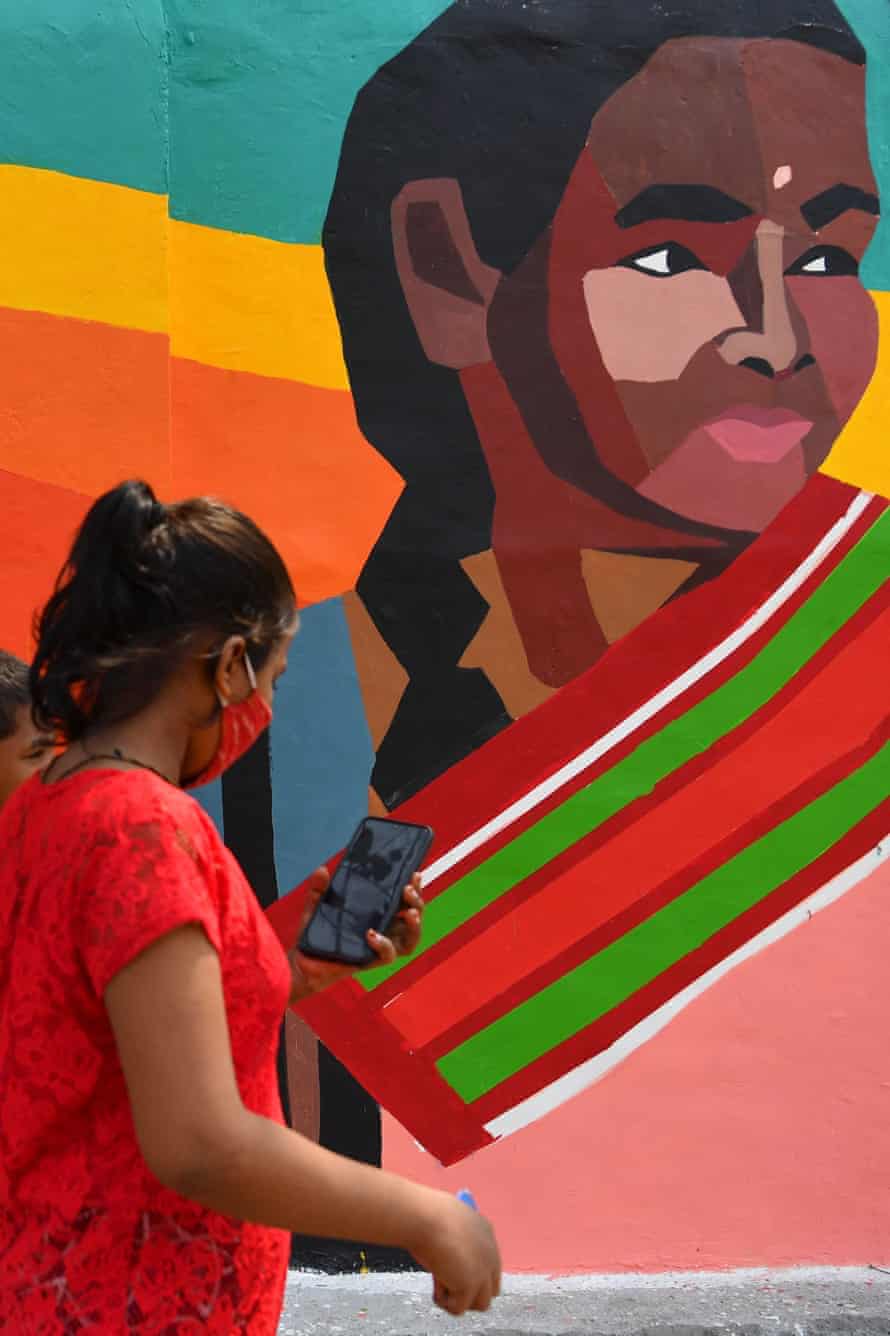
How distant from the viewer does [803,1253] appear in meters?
3.45

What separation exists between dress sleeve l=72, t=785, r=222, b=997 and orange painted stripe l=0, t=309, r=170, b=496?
2.33 metres

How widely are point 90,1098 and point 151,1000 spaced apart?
149mm

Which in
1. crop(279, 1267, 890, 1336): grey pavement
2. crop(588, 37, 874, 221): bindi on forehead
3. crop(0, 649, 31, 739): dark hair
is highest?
crop(588, 37, 874, 221): bindi on forehead

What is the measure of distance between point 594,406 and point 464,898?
50.2 inches

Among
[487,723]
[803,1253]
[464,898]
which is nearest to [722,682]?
[487,723]

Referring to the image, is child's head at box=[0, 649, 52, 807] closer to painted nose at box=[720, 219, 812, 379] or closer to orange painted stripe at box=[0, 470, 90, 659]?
orange painted stripe at box=[0, 470, 90, 659]

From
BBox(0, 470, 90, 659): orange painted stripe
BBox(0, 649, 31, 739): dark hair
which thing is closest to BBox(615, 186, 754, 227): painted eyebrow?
BBox(0, 470, 90, 659): orange painted stripe

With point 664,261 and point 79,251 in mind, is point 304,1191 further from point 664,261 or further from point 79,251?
point 664,261

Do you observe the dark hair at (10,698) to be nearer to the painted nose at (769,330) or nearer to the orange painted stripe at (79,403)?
the orange painted stripe at (79,403)

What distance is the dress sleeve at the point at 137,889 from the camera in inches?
45.5

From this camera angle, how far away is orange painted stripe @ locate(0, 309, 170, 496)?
3410mm

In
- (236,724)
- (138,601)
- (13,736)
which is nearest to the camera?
(138,601)

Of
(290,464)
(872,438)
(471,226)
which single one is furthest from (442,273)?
(872,438)

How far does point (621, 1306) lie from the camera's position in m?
3.27
